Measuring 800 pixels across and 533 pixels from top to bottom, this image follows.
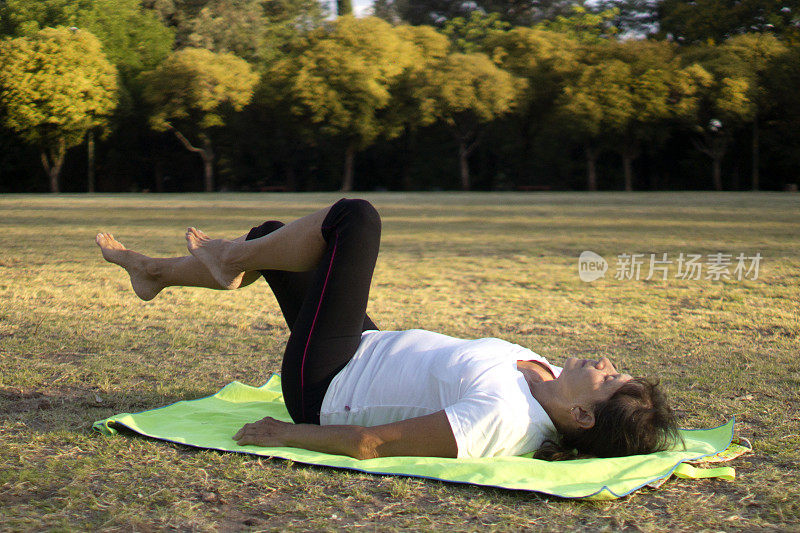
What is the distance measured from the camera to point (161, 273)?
132 inches

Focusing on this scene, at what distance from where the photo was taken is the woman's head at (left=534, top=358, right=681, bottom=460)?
251cm

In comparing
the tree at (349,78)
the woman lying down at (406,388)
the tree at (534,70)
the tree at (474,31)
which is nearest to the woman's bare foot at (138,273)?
the woman lying down at (406,388)

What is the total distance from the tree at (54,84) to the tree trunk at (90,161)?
1034 millimetres

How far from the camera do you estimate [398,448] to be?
252cm

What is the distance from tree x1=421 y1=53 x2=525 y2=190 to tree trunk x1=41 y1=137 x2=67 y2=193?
1511 centimetres

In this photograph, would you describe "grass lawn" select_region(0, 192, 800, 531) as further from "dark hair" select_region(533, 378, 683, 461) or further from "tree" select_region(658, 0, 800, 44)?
"tree" select_region(658, 0, 800, 44)

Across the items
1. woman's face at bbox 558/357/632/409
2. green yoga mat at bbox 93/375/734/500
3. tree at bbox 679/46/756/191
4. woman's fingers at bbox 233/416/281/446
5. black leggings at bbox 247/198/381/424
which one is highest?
tree at bbox 679/46/756/191

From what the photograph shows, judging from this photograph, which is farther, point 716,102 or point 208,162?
point 208,162

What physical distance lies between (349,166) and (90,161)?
1098cm

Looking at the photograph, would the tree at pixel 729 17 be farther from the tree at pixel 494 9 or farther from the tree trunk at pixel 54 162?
the tree trunk at pixel 54 162

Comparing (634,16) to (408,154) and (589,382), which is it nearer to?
(408,154)

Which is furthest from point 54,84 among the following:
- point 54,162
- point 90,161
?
point 54,162

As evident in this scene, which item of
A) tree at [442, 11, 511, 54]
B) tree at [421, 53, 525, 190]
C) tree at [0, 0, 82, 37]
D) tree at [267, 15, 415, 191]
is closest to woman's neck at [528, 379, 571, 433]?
tree at [421, 53, 525, 190]

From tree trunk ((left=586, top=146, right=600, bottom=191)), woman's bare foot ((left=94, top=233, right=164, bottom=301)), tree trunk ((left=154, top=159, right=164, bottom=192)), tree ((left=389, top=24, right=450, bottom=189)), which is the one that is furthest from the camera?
tree trunk ((left=154, top=159, right=164, bottom=192))
